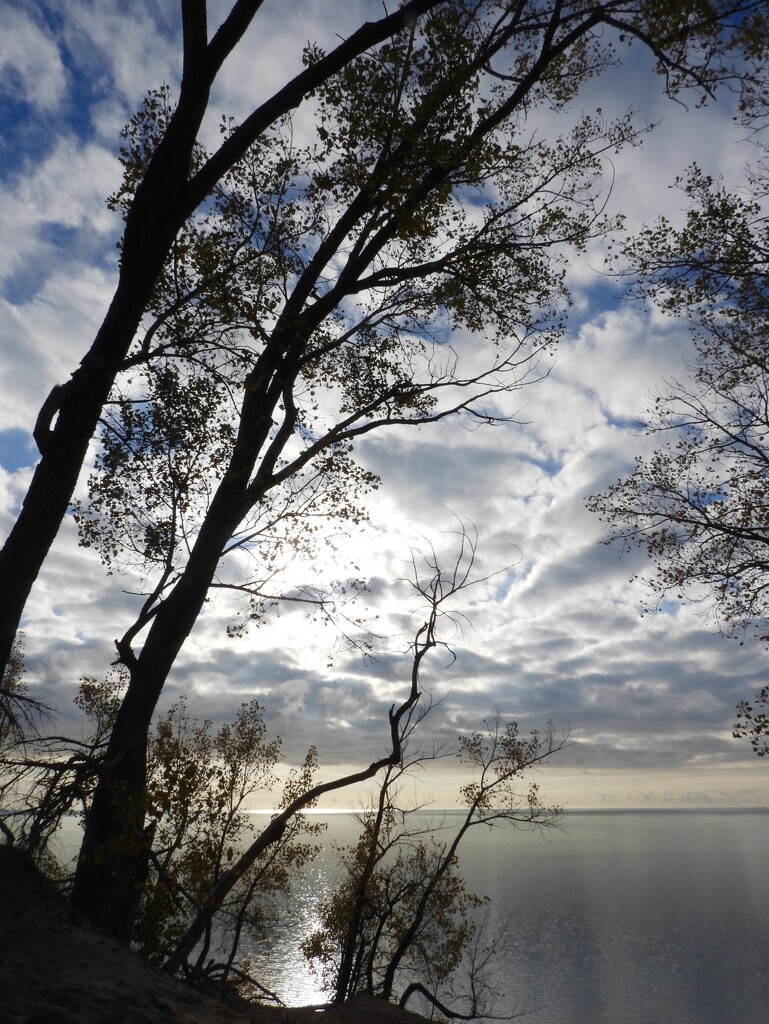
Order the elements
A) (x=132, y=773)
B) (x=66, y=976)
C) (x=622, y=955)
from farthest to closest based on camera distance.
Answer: (x=622, y=955) < (x=132, y=773) < (x=66, y=976)

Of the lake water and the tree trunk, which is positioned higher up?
the tree trunk

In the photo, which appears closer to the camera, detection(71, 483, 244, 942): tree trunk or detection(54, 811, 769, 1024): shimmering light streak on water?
detection(71, 483, 244, 942): tree trunk

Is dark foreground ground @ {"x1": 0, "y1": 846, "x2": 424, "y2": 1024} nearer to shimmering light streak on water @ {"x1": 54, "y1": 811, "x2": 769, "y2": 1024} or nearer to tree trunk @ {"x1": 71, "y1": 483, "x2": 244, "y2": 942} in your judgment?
tree trunk @ {"x1": 71, "y1": 483, "x2": 244, "y2": 942}

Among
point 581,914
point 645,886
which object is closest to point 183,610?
point 581,914

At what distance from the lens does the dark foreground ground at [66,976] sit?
16.4 ft

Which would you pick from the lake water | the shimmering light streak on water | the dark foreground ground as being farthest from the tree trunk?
the lake water

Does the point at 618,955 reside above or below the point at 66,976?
below

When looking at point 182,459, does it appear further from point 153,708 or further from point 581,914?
point 581,914

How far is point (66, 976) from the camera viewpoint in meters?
5.50

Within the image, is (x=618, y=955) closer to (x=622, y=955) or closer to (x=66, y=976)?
(x=622, y=955)

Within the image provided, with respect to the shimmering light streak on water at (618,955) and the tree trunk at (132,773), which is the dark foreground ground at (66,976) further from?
the shimmering light streak on water at (618,955)

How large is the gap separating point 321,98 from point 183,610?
7862 mm

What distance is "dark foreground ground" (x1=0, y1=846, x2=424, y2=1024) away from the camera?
4991 millimetres

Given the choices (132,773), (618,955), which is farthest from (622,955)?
(132,773)
